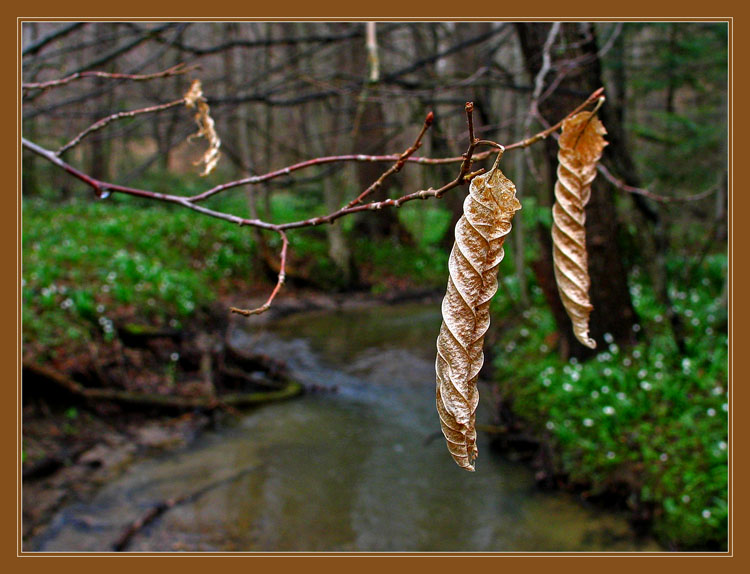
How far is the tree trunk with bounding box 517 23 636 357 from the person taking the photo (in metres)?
4.14

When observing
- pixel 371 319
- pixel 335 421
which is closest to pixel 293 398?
pixel 335 421

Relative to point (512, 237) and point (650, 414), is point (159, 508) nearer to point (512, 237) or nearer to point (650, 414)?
point (650, 414)

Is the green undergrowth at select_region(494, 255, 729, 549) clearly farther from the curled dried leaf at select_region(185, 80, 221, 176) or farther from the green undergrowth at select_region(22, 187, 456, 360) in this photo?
the green undergrowth at select_region(22, 187, 456, 360)

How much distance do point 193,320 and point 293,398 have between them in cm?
215

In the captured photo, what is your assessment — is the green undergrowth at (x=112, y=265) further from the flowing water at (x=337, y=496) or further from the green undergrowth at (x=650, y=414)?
the green undergrowth at (x=650, y=414)

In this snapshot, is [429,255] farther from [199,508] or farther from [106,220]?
[199,508]

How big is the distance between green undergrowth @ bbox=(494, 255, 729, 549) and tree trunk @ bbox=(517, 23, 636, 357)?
0.73ft

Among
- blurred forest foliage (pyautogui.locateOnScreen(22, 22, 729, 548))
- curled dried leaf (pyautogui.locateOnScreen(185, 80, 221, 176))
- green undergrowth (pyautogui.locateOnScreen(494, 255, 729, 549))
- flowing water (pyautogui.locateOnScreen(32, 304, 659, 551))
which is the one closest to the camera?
curled dried leaf (pyautogui.locateOnScreen(185, 80, 221, 176))

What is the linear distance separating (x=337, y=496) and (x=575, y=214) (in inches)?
156

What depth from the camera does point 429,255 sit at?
12656mm

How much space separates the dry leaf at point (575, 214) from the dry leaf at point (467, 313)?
198 mm

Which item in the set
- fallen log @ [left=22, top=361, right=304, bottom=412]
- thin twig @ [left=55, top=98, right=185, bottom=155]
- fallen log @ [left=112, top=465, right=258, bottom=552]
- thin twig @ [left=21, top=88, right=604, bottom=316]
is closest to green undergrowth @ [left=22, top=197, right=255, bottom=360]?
fallen log @ [left=22, top=361, right=304, bottom=412]

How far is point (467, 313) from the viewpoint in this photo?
0.73 m

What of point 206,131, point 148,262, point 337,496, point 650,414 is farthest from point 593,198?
point 148,262
